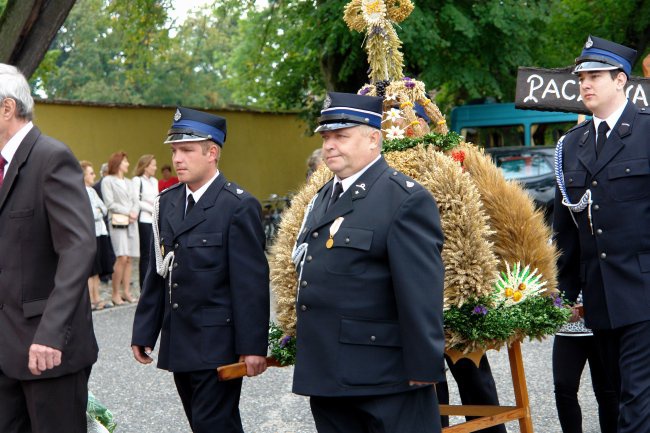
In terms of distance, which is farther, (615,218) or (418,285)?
(615,218)

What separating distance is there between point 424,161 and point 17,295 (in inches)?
69.2

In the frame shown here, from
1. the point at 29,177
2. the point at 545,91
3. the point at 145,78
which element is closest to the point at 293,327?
the point at 29,177

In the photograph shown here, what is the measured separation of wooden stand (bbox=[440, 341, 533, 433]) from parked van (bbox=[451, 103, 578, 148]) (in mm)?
15804

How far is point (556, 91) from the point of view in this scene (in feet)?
19.4

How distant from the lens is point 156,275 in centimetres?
472

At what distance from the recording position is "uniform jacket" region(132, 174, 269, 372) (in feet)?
14.6

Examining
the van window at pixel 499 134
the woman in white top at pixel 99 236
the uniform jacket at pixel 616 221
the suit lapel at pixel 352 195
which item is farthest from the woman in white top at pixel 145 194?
the suit lapel at pixel 352 195

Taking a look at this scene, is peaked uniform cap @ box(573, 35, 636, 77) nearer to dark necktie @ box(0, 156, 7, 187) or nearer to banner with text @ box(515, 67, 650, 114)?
banner with text @ box(515, 67, 650, 114)

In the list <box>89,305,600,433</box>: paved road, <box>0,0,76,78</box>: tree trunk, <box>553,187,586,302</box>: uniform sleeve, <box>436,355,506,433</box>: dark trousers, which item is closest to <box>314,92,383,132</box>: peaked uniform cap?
<box>553,187,586,302</box>: uniform sleeve

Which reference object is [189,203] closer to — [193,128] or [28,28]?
[193,128]

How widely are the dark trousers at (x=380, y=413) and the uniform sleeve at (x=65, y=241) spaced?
942 millimetres

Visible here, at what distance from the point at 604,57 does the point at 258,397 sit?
3.99m

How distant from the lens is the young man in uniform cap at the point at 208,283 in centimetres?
443

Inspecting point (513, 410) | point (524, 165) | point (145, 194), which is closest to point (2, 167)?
point (513, 410)
